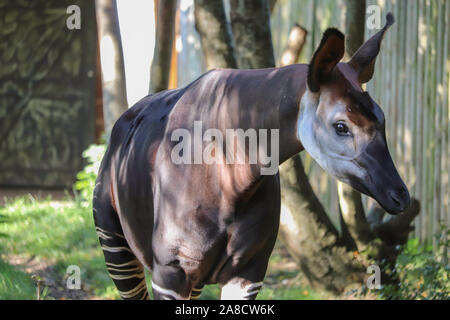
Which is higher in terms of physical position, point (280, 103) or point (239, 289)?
point (280, 103)

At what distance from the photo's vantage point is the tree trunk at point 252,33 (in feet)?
13.1

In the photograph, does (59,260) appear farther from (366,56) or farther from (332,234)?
(366,56)

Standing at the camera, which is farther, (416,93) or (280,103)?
(416,93)

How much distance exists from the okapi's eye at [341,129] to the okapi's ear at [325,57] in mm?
129

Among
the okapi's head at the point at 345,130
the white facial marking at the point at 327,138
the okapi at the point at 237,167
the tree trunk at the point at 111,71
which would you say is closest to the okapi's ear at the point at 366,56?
the okapi at the point at 237,167

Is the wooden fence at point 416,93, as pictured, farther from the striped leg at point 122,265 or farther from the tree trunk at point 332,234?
the striped leg at point 122,265

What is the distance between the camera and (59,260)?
5.55 m

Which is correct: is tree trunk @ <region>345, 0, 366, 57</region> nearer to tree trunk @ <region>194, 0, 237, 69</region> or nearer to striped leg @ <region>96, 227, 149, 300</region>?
tree trunk @ <region>194, 0, 237, 69</region>

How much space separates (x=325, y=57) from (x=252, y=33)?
2100mm

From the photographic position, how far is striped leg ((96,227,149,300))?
2.95m

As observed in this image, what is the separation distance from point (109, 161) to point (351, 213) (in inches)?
98.2

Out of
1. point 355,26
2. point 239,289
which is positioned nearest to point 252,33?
point 355,26

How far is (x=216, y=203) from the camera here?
7.79 ft

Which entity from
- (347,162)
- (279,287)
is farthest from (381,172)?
(279,287)
